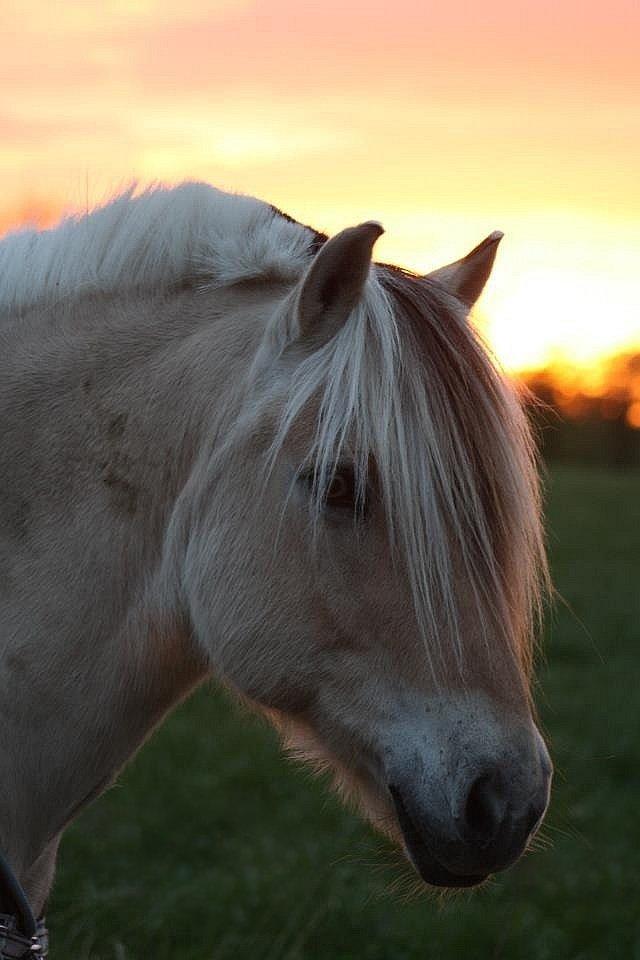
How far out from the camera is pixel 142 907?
18.2 feet

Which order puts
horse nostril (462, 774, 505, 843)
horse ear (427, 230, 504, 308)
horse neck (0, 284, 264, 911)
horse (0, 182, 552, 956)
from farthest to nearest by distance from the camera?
horse ear (427, 230, 504, 308) < horse neck (0, 284, 264, 911) < horse (0, 182, 552, 956) < horse nostril (462, 774, 505, 843)

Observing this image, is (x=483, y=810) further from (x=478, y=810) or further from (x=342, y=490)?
(x=342, y=490)

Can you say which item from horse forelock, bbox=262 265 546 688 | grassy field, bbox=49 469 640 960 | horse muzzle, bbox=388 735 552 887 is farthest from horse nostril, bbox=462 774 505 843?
grassy field, bbox=49 469 640 960

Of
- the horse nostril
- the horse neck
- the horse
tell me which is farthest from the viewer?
the horse neck

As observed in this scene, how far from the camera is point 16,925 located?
246cm

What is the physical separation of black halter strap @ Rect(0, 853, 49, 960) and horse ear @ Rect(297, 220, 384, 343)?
1.36 m

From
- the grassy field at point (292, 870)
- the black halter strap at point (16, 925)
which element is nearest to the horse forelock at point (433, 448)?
the grassy field at point (292, 870)

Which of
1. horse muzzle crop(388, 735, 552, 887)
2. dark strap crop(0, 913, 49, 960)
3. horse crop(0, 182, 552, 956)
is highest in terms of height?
horse crop(0, 182, 552, 956)

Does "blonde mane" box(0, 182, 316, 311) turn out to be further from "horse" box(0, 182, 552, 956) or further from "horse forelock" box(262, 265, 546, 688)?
"horse forelock" box(262, 265, 546, 688)

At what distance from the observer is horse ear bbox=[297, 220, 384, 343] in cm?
248

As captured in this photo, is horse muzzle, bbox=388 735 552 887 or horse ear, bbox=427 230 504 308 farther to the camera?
horse ear, bbox=427 230 504 308

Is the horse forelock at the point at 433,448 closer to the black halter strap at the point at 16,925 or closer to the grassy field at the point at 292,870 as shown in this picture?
the grassy field at the point at 292,870

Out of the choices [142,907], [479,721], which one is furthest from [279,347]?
[142,907]

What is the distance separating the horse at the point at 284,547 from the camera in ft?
7.97
